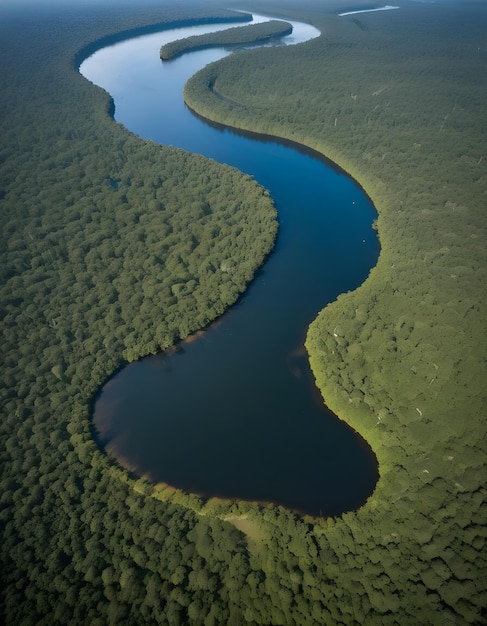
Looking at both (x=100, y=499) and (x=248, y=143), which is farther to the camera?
(x=248, y=143)

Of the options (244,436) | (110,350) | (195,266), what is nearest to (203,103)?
(195,266)

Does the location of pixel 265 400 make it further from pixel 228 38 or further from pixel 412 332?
pixel 228 38

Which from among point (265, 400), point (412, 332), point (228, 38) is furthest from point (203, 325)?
point (228, 38)

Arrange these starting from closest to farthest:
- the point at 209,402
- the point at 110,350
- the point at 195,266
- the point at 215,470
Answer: the point at 215,470
the point at 209,402
the point at 110,350
the point at 195,266

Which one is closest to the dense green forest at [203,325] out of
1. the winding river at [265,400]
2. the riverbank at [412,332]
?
the riverbank at [412,332]

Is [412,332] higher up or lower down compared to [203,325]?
lower down

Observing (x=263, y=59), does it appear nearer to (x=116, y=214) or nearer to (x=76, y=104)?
(x=76, y=104)
